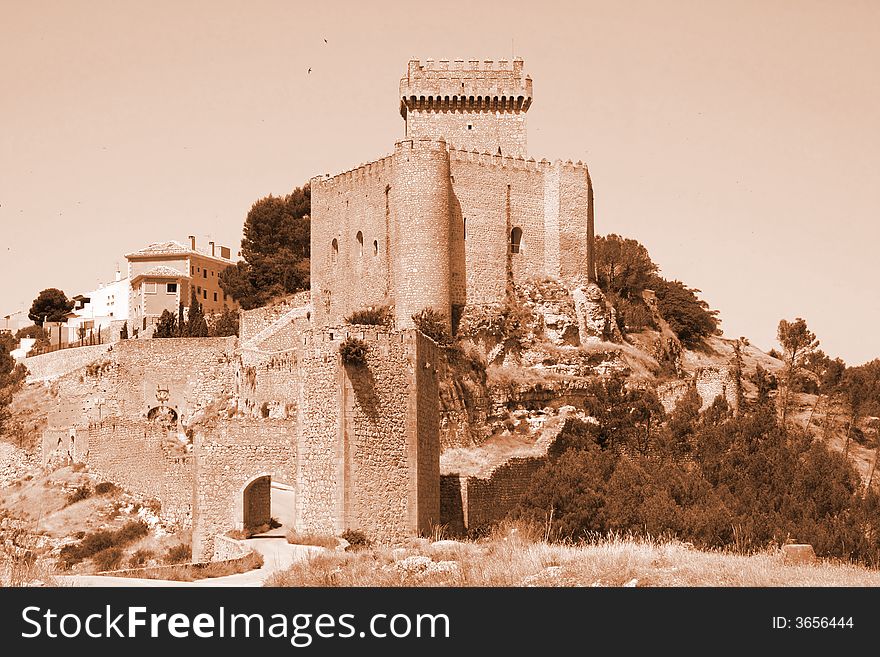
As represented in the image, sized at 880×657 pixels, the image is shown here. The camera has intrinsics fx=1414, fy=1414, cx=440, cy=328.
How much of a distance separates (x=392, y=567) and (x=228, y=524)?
9.49 m

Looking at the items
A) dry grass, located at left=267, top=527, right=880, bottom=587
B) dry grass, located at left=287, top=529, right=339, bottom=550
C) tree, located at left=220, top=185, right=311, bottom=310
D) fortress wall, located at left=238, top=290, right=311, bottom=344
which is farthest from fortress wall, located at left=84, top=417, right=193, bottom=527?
tree, located at left=220, top=185, right=311, bottom=310

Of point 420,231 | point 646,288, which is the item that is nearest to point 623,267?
point 646,288

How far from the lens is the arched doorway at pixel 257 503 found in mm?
28953

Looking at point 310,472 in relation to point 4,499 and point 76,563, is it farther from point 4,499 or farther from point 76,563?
point 4,499

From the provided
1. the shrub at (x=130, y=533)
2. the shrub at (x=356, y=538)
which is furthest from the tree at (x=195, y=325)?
the shrub at (x=356, y=538)

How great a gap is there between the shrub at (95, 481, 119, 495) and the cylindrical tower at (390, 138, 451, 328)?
1167cm

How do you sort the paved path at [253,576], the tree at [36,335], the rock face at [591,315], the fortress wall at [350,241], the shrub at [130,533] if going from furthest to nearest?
the tree at [36,335]
the rock face at [591,315]
the fortress wall at [350,241]
the shrub at [130,533]
the paved path at [253,576]

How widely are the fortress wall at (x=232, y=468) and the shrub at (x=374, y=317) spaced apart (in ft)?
63.3

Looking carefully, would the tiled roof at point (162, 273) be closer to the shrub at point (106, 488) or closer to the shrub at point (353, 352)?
the shrub at point (106, 488)

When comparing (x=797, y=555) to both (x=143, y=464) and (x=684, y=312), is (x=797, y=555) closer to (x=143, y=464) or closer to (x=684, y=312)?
(x=143, y=464)

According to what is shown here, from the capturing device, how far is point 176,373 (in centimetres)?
5250

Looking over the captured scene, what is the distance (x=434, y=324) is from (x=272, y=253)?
2206 cm
